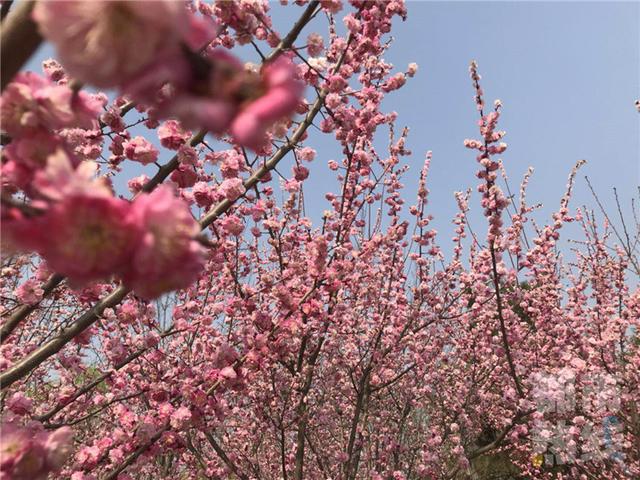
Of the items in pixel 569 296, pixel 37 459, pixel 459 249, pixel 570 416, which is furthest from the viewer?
pixel 569 296

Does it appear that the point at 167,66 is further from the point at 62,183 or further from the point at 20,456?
the point at 20,456

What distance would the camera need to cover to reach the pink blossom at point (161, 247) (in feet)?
2.16

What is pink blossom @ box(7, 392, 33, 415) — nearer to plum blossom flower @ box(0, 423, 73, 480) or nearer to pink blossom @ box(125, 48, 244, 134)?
plum blossom flower @ box(0, 423, 73, 480)

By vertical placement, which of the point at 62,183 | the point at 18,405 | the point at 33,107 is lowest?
the point at 18,405

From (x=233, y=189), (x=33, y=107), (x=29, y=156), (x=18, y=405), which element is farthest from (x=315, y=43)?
(x=18, y=405)

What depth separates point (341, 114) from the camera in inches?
123

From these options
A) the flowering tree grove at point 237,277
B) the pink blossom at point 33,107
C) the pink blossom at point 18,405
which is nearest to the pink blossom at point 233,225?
the flowering tree grove at point 237,277

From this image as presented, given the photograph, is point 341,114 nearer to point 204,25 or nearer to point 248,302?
point 248,302

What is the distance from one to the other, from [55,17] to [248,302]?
352 cm

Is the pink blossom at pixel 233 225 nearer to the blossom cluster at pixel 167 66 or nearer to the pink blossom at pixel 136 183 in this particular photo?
the pink blossom at pixel 136 183

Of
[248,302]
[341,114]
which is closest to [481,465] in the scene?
[248,302]

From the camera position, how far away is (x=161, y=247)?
26.3 inches

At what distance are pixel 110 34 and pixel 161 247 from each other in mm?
297

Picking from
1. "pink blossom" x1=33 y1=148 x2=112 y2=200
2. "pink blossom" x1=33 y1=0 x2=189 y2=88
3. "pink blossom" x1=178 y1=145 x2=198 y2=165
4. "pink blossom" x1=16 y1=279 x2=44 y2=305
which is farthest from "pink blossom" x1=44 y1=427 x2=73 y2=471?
"pink blossom" x1=178 y1=145 x2=198 y2=165
